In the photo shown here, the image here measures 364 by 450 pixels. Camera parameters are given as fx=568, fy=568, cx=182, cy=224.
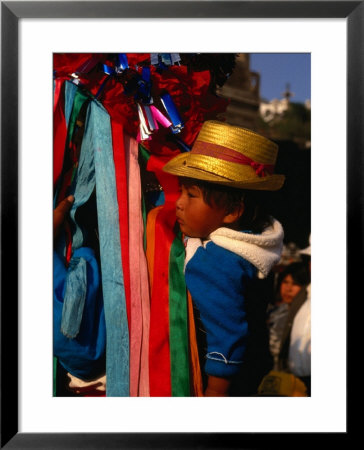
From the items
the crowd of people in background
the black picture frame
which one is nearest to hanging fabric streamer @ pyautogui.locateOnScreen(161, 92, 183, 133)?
the black picture frame

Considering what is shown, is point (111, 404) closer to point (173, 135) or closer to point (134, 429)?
point (134, 429)

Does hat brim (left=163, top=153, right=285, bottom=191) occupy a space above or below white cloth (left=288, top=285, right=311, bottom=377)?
above

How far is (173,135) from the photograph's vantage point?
1.79m

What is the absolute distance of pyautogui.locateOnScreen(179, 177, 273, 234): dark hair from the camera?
1.76 metres

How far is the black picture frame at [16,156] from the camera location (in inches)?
65.4

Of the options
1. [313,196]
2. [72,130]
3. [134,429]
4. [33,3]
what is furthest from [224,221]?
[33,3]

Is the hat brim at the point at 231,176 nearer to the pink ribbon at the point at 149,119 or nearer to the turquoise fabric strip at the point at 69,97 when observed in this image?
the pink ribbon at the point at 149,119

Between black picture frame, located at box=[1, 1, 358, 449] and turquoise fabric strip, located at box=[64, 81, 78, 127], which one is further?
turquoise fabric strip, located at box=[64, 81, 78, 127]

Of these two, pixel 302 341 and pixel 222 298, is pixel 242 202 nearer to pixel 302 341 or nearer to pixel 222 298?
pixel 222 298

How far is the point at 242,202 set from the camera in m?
1.77

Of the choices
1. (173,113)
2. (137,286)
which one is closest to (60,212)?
(137,286)

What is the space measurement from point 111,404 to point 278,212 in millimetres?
777

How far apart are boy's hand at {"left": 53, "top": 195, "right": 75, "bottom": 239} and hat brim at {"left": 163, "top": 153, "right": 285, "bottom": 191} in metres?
0.33

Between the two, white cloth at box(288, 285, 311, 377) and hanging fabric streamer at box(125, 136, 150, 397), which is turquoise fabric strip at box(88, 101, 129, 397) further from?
white cloth at box(288, 285, 311, 377)
